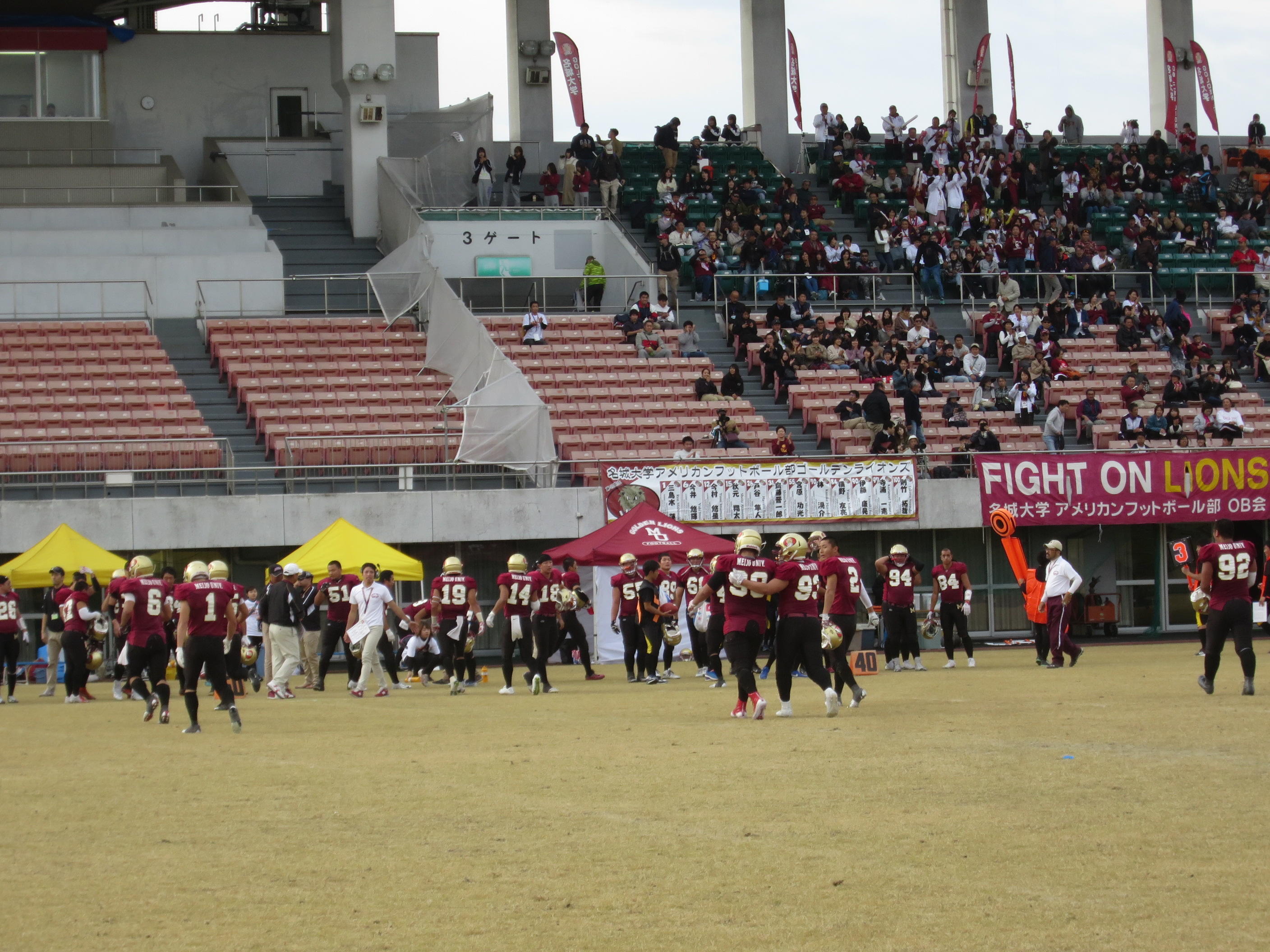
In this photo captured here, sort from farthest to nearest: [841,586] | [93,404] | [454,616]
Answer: [93,404]
[454,616]
[841,586]

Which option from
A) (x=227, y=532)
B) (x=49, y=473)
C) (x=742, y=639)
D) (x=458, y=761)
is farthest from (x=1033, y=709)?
(x=49, y=473)

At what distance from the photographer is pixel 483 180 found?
40.5 metres

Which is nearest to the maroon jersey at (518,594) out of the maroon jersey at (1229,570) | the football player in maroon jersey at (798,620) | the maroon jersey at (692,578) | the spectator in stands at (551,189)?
the maroon jersey at (692,578)

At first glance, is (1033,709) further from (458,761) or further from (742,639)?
(458,761)

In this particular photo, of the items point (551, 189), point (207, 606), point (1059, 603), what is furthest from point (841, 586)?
point (551, 189)

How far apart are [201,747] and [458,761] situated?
2.90m

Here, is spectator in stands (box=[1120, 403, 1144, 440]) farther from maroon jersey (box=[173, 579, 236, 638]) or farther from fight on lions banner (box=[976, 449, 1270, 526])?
maroon jersey (box=[173, 579, 236, 638])

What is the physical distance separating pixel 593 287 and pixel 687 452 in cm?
855

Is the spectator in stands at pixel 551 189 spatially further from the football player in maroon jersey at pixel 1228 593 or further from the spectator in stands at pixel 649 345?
the football player in maroon jersey at pixel 1228 593

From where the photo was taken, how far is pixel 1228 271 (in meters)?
40.5

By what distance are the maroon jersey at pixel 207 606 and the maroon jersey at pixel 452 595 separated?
705 centimetres

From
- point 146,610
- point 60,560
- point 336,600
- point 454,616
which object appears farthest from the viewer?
point 60,560

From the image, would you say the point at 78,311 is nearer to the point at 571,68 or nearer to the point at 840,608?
the point at 571,68

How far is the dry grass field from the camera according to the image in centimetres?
684
